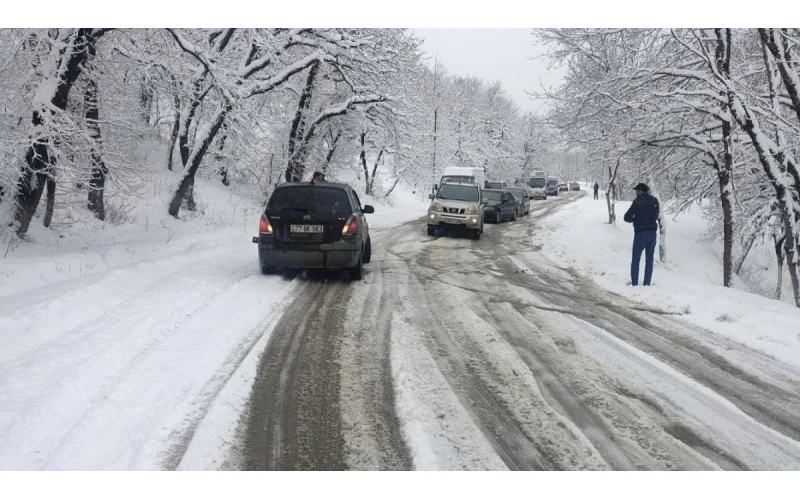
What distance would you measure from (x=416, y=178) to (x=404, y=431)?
3384cm

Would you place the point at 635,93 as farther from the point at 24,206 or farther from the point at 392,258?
the point at 24,206

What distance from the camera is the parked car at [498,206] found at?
23.5 meters

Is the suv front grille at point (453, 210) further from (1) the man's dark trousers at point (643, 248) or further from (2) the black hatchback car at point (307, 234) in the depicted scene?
(2) the black hatchback car at point (307, 234)

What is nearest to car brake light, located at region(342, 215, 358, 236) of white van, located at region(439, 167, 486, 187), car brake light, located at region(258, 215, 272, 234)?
car brake light, located at region(258, 215, 272, 234)

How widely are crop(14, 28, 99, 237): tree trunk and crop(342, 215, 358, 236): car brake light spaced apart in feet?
16.9

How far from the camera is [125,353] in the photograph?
4.90 meters

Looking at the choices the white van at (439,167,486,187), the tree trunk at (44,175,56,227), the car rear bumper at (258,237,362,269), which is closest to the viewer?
the car rear bumper at (258,237,362,269)

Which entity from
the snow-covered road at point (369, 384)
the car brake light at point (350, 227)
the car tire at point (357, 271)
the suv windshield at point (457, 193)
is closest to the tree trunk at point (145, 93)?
the snow-covered road at point (369, 384)

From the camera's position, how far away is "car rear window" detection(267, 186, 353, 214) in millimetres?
8875

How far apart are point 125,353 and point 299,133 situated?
1933cm

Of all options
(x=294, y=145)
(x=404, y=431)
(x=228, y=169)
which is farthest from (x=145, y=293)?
(x=228, y=169)

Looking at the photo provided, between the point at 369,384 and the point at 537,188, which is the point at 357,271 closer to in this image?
the point at 369,384

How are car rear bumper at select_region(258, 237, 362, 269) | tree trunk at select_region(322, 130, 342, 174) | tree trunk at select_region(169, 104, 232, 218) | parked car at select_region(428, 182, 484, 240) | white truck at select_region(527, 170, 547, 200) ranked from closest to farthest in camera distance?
1. car rear bumper at select_region(258, 237, 362, 269)
2. tree trunk at select_region(169, 104, 232, 218)
3. parked car at select_region(428, 182, 484, 240)
4. tree trunk at select_region(322, 130, 342, 174)
5. white truck at select_region(527, 170, 547, 200)

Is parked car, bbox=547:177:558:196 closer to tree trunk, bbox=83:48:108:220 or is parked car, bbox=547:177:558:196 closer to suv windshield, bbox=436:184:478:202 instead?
suv windshield, bbox=436:184:478:202
